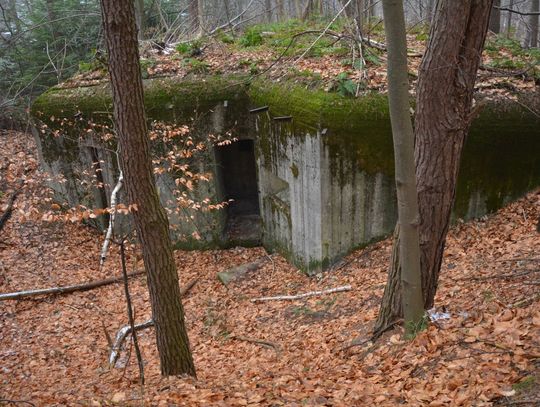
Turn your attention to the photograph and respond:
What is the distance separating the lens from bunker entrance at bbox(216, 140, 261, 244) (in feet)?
34.3

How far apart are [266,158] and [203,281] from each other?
9.75 feet

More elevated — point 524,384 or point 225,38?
point 225,38

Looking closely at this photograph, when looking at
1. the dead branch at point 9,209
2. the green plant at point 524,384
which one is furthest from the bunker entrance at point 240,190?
the green plant at point 524,384

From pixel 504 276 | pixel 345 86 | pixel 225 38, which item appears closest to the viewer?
pixel 504 276

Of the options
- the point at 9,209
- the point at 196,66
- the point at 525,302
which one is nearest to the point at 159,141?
the point at 196,66

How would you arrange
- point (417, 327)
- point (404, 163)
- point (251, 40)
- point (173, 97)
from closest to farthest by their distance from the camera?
point (404, 163) < point (417, 327) < point (173, 97) < point (251, 40)

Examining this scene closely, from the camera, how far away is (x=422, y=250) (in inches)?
165

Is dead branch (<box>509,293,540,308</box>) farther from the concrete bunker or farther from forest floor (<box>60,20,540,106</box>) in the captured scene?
the concrete bunker

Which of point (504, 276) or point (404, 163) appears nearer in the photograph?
point (404, 163)

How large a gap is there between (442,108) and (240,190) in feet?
27.1

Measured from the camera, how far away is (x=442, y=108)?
3.76 metres

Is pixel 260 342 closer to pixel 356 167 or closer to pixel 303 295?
pixel 303 295

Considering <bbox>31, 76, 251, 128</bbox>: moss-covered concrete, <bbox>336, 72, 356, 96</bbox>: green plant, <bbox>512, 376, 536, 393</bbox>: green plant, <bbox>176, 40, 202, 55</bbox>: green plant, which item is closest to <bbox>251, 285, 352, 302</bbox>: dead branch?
<bbox>336, 72, 356, 96</bbox>: green plant

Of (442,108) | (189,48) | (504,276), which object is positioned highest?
(189,48)
